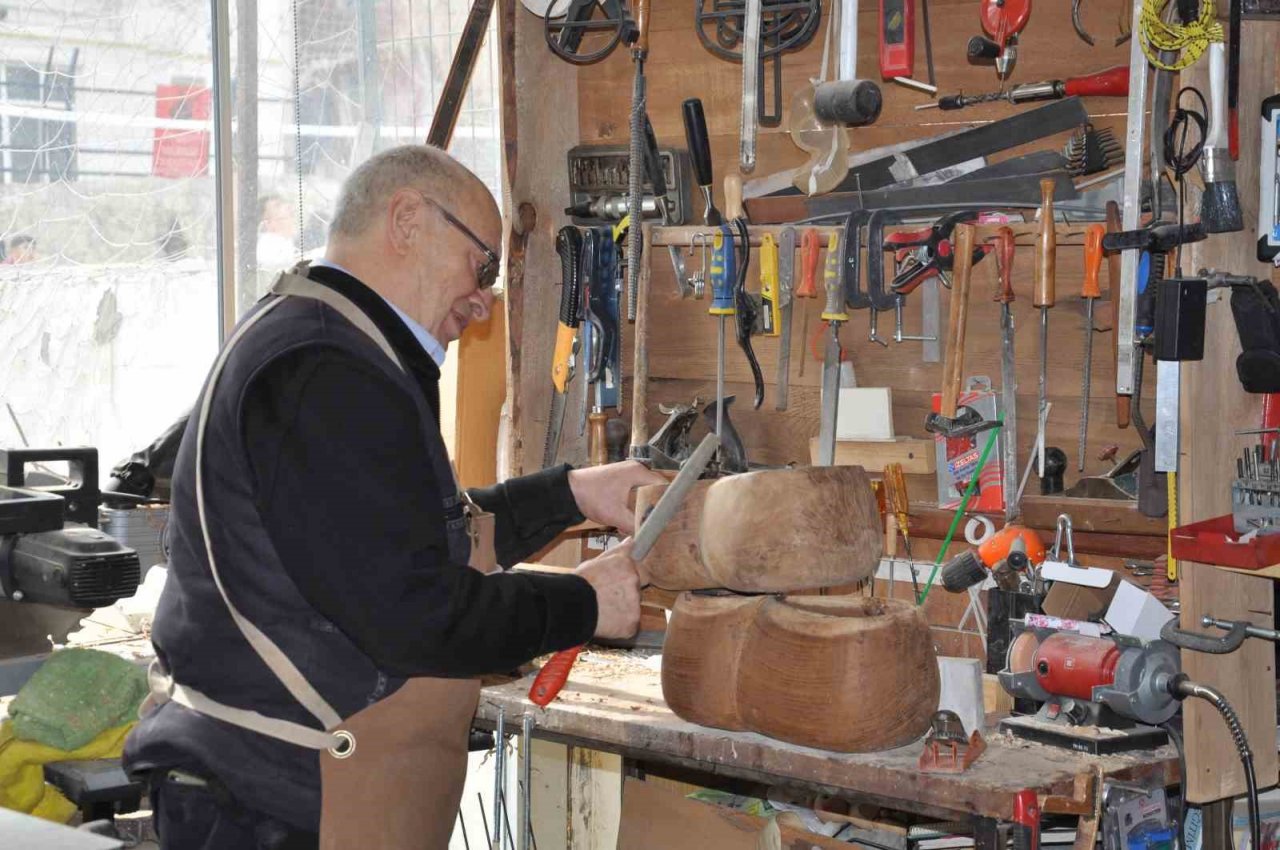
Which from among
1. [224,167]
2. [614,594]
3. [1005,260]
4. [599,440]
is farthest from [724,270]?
[224,167]

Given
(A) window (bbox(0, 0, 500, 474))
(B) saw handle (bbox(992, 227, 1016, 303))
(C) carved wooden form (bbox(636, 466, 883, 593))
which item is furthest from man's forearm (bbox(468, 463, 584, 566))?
(A) window (bbox(0, 0, 500, 474))

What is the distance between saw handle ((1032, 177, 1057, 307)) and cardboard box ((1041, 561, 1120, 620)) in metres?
0.55

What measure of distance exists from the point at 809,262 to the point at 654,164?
0.50 m

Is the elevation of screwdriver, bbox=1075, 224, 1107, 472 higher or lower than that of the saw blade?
higher

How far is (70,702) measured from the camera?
2.65 metres

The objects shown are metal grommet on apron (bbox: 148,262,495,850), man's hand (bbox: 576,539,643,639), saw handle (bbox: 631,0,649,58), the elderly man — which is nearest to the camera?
the elderly man

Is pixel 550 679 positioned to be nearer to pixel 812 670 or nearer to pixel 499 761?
pixel 499 761

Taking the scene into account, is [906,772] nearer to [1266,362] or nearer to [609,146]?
[1266,362]

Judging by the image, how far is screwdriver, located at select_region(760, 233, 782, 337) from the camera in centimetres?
324

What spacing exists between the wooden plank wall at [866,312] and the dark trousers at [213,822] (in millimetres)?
1635

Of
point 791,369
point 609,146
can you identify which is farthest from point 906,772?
point 609,146

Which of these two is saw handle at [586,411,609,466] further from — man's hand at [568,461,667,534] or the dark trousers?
the dark trousers

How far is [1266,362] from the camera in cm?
239

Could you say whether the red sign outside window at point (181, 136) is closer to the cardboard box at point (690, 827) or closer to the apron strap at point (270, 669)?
the cardboard box at point (690, 827)
